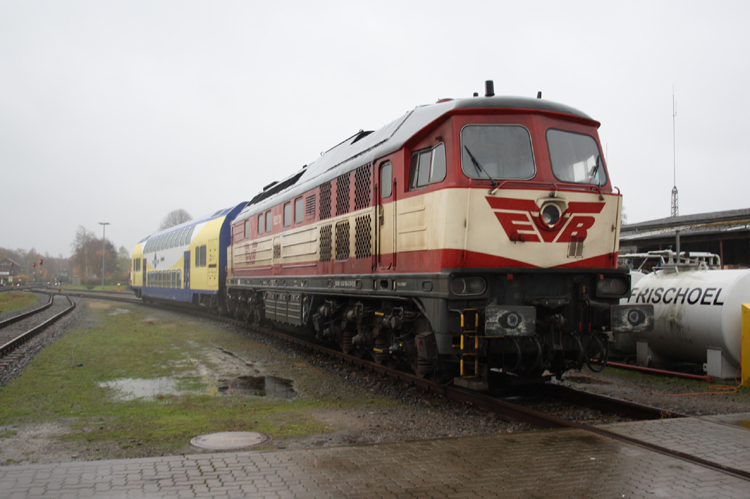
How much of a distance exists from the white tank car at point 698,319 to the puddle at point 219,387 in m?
6.79

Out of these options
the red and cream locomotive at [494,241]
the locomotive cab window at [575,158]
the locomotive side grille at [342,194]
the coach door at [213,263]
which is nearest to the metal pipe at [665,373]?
the red and cream locomotive at [494,241]

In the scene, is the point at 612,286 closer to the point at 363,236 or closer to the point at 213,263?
the point at 363,236

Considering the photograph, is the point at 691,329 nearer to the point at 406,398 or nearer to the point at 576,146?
the point at 576,146

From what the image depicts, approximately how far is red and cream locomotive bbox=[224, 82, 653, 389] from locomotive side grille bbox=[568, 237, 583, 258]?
1 centimetres

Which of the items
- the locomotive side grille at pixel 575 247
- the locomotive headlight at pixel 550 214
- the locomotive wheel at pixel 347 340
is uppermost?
the locomotive headlight at pixel 550 214

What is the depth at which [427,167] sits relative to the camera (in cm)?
751

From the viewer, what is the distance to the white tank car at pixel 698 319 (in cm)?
916

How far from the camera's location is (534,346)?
6977 millimetres

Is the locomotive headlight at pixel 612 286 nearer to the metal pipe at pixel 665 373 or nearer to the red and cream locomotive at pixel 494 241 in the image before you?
the red and cream locomotive at pixel 494 241

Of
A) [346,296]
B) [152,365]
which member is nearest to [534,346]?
[346,296]

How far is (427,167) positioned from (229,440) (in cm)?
416

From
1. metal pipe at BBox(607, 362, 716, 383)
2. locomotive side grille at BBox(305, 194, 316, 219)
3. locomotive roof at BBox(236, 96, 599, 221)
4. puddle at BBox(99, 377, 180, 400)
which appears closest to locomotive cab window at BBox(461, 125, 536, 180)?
locomotive roof at BBox(236, 96, 599, 221)

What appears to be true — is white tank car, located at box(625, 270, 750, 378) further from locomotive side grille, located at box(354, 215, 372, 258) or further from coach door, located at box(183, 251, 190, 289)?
coach door, located at box(183, 251, 190, 289)

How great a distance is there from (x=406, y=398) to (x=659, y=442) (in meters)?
3.61
